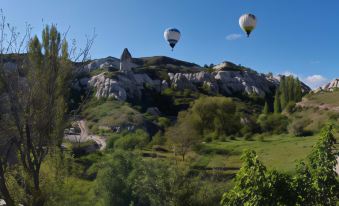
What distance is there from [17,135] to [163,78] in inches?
3445

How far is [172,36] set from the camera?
28156mm

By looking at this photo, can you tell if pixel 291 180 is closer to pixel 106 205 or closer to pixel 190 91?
pixel 106 205

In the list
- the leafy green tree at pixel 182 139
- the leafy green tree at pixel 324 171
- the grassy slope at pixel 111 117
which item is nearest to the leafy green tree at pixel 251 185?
the leafy green tree at pixel 324 171

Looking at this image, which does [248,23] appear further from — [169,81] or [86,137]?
[169,81]

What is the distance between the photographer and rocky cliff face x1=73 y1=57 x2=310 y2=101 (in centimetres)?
7419

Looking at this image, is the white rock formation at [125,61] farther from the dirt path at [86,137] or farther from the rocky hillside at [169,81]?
the dirt path at [86,137]

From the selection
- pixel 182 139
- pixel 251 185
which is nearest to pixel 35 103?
pixel 251 185

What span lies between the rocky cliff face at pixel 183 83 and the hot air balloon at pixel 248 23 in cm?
4812

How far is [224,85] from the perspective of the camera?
98500mm

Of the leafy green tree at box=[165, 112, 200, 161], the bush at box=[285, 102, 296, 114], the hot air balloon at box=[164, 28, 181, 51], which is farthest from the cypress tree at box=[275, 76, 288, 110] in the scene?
the hot air balloon at box=[164, 28, 181, 51]

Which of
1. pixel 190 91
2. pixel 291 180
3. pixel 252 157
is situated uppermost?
pixel 190 91

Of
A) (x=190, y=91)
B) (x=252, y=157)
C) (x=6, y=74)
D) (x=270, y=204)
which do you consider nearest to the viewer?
(x=270, y=204)

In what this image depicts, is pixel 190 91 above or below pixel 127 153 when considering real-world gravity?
above

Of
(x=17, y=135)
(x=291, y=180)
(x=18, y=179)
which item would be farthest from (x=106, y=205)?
(x=291, y=180)
